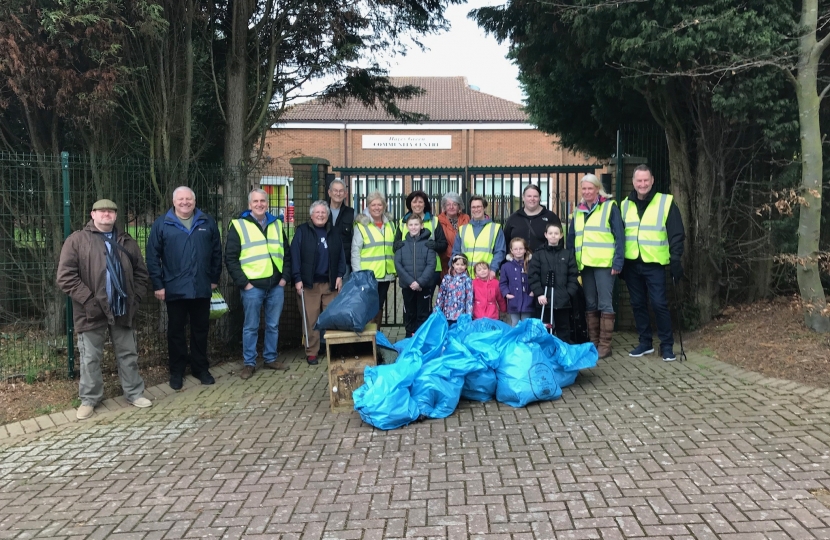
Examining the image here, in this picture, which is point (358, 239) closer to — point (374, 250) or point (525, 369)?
point (374, 250)

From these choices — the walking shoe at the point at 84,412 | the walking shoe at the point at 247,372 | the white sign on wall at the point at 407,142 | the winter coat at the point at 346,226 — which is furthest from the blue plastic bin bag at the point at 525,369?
the white sign on wall at the point at 407,142

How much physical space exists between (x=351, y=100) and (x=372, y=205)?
3.05 metres

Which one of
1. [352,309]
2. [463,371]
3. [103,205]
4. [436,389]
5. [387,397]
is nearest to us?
[387,397]

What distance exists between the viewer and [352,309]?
5.68m

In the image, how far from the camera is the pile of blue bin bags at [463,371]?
5.01 meters

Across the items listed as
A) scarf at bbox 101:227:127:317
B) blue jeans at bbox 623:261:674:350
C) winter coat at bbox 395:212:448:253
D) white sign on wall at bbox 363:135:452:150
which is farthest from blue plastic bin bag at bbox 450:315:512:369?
white sign on wall at bbox 363:135:452:150

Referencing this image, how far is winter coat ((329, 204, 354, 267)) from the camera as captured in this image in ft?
23.7

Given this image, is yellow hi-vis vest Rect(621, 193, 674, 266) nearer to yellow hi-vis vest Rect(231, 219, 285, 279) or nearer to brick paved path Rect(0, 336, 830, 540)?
brick paved path Rect(0, 336, 830, 540)

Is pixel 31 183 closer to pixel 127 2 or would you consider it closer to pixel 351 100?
pixel 127 2

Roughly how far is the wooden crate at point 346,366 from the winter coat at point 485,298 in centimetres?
146

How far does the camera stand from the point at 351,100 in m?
9.54

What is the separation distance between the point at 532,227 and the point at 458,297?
118 cm

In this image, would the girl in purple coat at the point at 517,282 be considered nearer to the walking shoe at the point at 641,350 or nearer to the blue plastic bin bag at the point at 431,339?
the walking shoe at the point at 641,350

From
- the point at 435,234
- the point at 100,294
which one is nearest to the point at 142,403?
the point at 100,294
